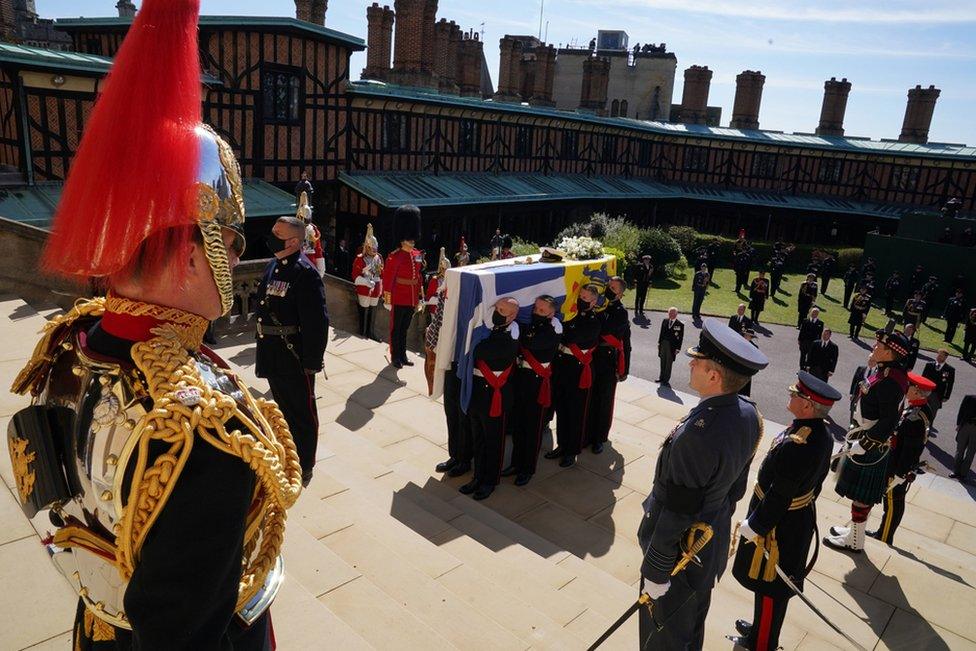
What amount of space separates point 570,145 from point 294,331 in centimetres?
2788

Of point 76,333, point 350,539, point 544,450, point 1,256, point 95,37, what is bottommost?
point 544,450

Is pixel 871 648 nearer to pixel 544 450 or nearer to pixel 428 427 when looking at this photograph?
pixel 544 450

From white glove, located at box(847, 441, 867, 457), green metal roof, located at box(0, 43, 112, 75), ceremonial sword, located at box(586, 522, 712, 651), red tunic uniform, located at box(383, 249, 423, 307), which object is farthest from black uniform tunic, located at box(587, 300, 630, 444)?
green metal roof, located at box(0, 43, 112, 75)

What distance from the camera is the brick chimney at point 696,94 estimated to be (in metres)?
39.8

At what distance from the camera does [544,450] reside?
25.9ft

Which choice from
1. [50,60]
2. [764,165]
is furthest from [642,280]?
[764,165]

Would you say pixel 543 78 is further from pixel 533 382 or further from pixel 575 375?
pixel 533 382

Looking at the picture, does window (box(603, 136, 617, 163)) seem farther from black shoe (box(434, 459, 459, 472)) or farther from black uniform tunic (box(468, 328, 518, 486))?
black shoe (box(434, 459, 459, 472))

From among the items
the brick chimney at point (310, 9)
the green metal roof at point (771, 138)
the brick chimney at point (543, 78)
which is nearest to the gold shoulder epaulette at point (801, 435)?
the green metal roof at point (771, 138)

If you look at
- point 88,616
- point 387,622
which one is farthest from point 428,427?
point 88,616

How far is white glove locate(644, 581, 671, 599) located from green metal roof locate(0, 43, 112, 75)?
1365 centimetres

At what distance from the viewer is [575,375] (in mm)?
Result: 7562

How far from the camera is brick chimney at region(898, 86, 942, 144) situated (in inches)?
1393

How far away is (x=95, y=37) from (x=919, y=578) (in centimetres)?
2175
